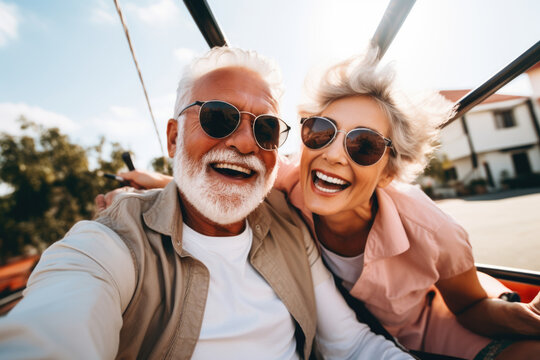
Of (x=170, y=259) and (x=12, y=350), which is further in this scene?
(x=170, y=259)

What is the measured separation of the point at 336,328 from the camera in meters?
1.55

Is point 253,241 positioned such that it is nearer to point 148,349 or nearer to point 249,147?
point 249,147

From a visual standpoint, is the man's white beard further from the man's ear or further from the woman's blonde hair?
the woman's blonde hair

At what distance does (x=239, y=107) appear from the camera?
150cm

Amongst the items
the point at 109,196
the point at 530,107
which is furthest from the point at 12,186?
the point at 530,107

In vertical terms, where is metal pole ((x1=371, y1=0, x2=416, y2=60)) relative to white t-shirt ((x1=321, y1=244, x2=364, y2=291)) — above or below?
above

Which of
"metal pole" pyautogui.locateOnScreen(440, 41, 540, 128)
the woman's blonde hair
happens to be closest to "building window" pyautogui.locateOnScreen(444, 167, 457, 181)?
"metal pole" pyautogui.locateOnScreen(440, 41, 540, 128)

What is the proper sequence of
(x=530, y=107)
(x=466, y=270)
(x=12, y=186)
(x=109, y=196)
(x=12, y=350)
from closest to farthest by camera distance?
1. (x=12, y=350)
2. (x=466, y=270)
3. (x=109, y=196)
4. (x=12, y=186)
5. (x=530, y=107)

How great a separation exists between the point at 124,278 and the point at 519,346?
2401 mm

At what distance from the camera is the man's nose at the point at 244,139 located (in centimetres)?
142

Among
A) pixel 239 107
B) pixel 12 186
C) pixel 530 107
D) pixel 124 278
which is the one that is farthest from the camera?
pixel 530 107

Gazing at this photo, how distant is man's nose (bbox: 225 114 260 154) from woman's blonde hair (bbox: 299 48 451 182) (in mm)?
623

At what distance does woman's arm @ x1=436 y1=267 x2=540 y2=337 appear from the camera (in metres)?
1.54

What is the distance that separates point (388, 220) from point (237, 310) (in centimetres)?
113
